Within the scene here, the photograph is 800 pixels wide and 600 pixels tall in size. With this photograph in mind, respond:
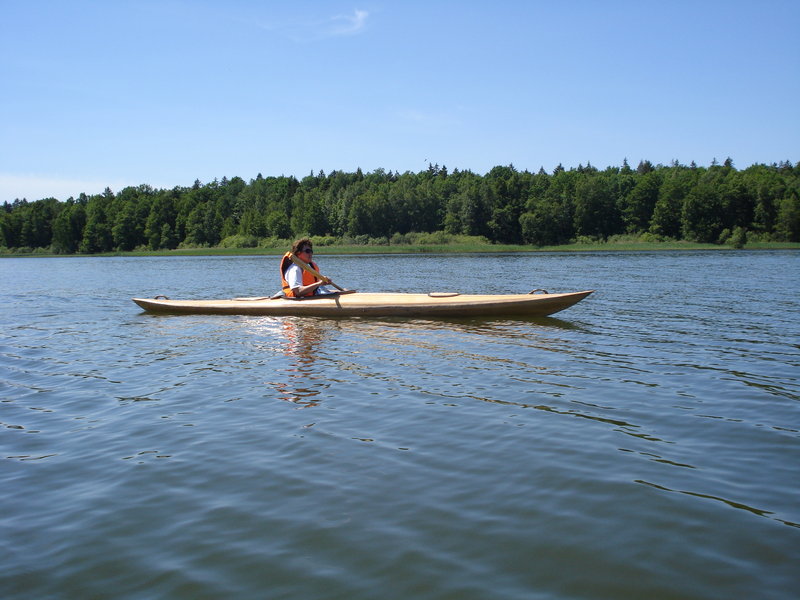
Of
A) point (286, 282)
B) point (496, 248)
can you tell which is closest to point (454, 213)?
point (496, 248)

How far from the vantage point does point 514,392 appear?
766 centimetres

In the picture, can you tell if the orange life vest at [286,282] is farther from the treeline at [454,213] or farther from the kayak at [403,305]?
the treeline at [454,213]

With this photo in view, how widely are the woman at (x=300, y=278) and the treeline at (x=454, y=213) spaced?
72.6 meters

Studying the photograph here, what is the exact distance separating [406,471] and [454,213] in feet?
322

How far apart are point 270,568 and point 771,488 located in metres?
3.56

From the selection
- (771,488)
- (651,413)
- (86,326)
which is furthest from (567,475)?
(86,326)

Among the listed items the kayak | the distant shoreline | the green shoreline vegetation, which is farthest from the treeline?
the kayak

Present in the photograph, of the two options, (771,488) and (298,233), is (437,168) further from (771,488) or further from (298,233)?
(771,488)

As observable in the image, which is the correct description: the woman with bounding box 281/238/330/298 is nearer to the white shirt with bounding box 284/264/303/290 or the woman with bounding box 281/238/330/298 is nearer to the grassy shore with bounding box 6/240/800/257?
the white shirt with bounding box 284/264/303/290

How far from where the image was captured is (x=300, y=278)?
50.7 ft

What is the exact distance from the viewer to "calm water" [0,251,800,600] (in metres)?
A: 3.82

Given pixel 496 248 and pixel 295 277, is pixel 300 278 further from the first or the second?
pixel 496 248

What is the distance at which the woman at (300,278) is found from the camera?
15.2 metres

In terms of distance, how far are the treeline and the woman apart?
2858 inches
